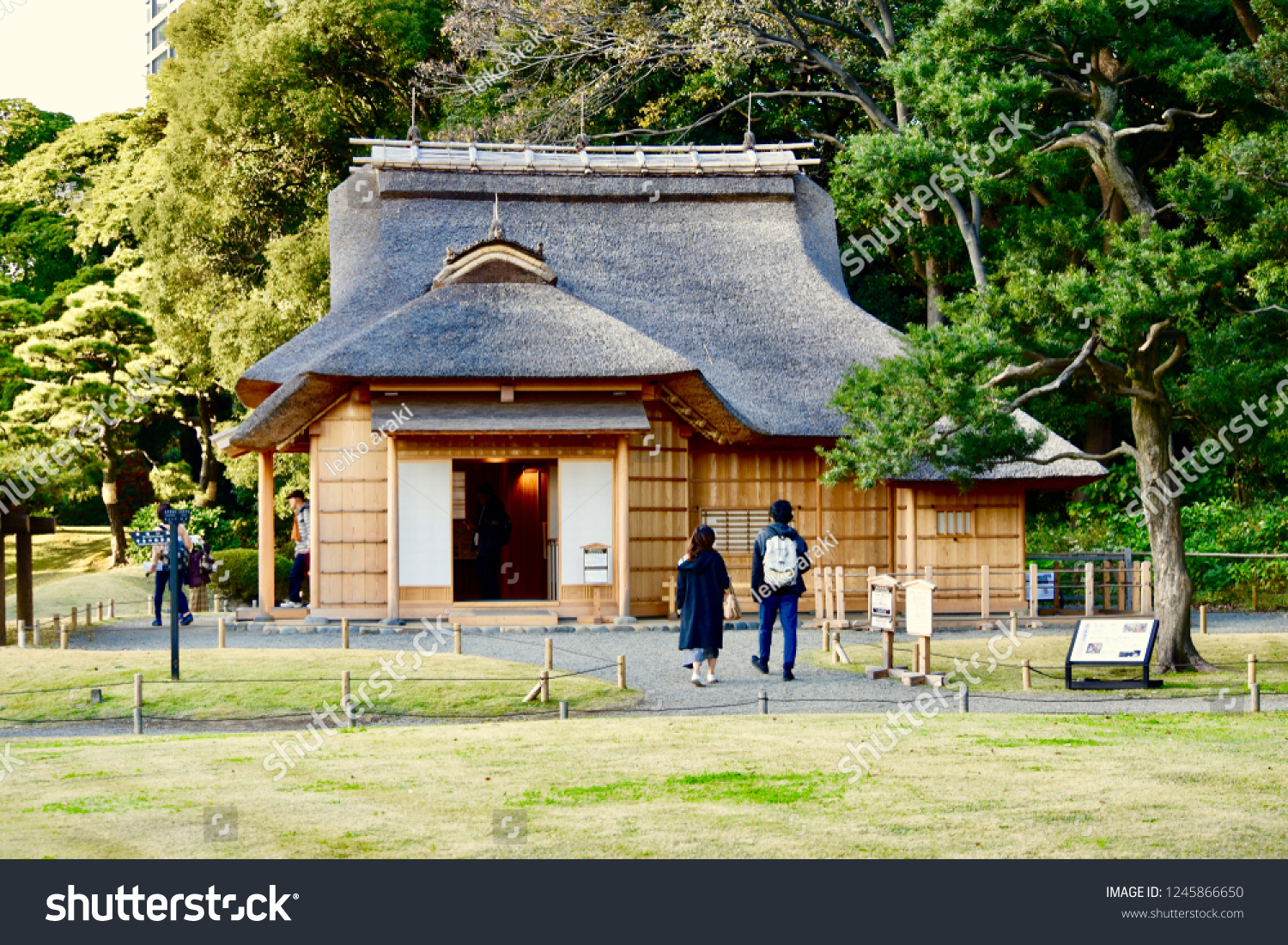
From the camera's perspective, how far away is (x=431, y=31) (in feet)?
112

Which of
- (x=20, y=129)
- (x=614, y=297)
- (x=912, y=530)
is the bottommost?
(x=912, y=530)

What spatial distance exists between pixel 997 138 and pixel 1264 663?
6982mm

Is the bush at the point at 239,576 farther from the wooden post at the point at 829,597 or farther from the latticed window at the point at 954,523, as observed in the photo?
the latticed window at the point at 954,523

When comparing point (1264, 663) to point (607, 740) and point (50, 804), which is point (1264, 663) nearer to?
point (607, 740)

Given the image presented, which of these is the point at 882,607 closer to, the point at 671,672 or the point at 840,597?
the point at 671,672

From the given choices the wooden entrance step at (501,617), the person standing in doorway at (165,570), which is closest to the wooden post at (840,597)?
the wooden entrance step at (501,617)

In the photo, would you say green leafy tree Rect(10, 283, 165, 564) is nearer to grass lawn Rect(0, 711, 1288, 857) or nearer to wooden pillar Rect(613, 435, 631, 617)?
wooden pillar Rect(613, 435, 631, 617)

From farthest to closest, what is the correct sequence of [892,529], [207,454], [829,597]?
[207,454] < [892,529] < [829,597]

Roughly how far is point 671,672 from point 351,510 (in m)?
7.70

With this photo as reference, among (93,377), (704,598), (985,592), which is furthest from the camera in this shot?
(93,377)

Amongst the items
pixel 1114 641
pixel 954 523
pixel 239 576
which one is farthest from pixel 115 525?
pixel 1114 641

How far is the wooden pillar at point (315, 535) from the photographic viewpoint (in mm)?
20047

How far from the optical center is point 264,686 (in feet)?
42.4

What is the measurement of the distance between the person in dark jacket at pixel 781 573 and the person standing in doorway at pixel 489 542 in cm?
913
